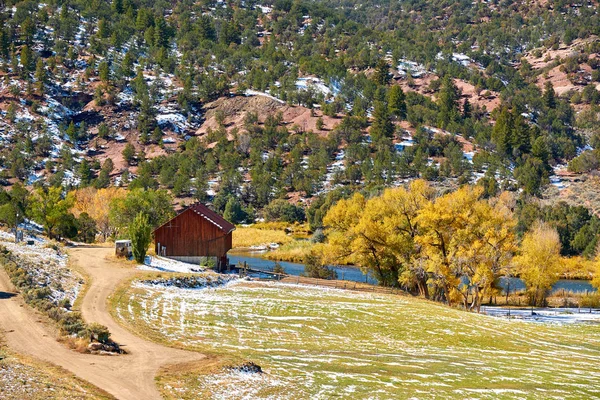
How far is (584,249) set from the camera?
109062 mm

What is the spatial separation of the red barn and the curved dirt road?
100.0ft

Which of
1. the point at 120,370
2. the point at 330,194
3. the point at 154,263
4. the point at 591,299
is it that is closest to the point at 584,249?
the point at 591,299

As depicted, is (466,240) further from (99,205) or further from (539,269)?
(99,205)

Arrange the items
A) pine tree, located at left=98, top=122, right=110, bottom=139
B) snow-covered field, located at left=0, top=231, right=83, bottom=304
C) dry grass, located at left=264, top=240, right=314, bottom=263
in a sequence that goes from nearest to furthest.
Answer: snow-covered field, located at left=0, top=231, right=83, bottom=304, dry grass, located at left=264, top=240, right=314, bottom=263, pine tree, located at left=98, top=122, right=110, bottom=139

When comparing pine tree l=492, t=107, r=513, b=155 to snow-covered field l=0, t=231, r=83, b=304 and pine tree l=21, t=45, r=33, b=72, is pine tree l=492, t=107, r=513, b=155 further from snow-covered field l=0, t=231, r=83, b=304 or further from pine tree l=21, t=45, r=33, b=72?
pine tree l=21, t=45, r=33, b=72

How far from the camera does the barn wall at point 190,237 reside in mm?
71500

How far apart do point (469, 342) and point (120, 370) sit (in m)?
22.7

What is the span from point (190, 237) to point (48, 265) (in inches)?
859

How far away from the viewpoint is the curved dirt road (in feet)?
81.6

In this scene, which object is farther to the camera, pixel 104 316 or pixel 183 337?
pixel 104 316

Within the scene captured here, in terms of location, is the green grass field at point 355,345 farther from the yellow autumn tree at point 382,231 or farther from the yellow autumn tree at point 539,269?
the yellow autumn tree at point 539,269

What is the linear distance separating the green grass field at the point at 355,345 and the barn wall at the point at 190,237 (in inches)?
611

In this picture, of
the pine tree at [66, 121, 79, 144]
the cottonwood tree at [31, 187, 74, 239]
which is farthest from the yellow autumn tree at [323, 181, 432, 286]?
the pine tree at [66, 121, 79, 144]

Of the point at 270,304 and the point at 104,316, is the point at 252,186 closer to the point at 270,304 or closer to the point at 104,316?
the point at 270,304
